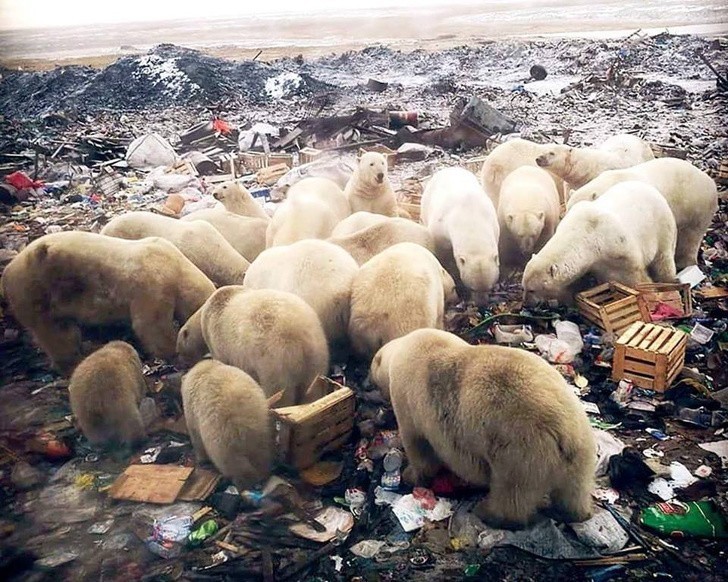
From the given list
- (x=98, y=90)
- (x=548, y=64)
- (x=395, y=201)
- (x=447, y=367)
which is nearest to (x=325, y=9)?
(x=98, y=90)

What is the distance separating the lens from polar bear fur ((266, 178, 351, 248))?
15.9 feet

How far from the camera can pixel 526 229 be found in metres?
5.16

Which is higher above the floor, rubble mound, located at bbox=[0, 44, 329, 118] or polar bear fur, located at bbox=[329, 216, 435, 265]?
rubble mound, located at bbox=[0, 44, 329, 118]

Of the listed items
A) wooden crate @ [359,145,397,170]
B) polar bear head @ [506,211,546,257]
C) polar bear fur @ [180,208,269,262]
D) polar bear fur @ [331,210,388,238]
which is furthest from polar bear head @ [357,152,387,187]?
polar bear head @ [506,211,546,257]

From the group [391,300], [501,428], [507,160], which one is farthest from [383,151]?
[501,428]

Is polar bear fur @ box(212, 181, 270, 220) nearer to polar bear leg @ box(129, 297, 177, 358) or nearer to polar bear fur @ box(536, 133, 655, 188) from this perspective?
polar bear leg @ box(129, 297, 177, 358)

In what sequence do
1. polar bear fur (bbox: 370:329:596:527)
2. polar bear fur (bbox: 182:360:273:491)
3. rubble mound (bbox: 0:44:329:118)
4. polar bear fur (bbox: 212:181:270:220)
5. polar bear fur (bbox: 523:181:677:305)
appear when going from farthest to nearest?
polar bear fur (bbox: 212:181:270:220), polar bear fur (bbox: 523:181:677:305), rubble mound (bbox: 0:44:329:118), polar bear fur (bbox: 182:360:273:491), polar bear fur (bbox: 370:329:596:527)

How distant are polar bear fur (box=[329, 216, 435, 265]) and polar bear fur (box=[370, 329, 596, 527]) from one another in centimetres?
166

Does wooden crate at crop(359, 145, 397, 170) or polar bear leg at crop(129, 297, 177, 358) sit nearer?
polar bear leg at crop(129, 297, 177, 358)

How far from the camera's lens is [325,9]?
370 cm

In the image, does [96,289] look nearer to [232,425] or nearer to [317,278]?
[317,278]

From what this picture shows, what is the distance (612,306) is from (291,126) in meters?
2.70

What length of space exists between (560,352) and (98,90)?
10.6ft

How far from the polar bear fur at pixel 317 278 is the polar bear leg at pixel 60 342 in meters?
1.06
